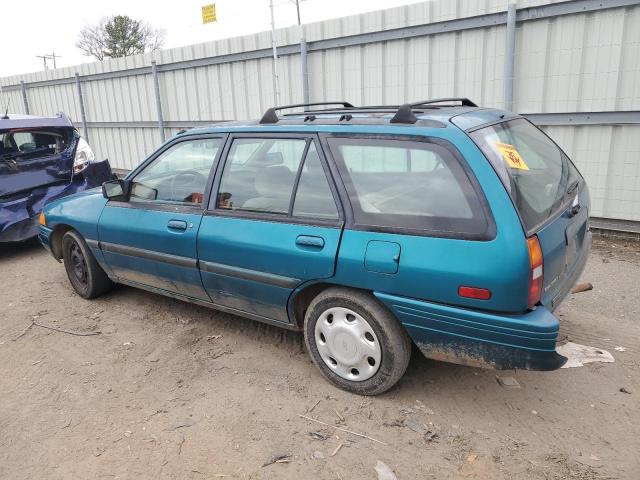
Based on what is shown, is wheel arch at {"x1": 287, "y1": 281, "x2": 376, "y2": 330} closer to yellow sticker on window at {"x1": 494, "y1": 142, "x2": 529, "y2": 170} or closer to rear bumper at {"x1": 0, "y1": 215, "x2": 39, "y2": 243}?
yellow sticker on window at {"x1": 494, "y1": 142, "x2": 529, "y2": 170}

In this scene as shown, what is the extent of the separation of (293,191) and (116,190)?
1.71 m

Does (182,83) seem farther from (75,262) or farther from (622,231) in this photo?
(622,231)

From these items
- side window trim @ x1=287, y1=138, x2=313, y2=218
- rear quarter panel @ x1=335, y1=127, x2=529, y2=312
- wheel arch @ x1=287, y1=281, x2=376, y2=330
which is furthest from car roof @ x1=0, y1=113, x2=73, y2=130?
rear quarter panel @ x1=335, y1=127, x2=529, y2=312

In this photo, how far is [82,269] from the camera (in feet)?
15.4

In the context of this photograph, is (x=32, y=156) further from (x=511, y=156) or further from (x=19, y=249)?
(x=511, y=156)

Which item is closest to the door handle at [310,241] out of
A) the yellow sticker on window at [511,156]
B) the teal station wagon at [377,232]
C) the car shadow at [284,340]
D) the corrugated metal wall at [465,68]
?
the teal station wagon at [377,232]

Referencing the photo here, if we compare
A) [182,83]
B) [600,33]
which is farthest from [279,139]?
[182,83]

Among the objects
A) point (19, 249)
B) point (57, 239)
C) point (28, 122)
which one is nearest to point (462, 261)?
point (57, 239)

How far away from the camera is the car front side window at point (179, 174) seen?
11.9 ft

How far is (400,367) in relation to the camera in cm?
286

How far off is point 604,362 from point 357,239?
1.91 metres

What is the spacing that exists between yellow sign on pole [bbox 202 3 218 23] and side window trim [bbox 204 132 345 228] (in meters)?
6.20

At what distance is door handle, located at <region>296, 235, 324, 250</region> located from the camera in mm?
2910

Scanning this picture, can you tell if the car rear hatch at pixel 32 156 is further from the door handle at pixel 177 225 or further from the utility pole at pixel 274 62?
the door handle at pixel 177 225
